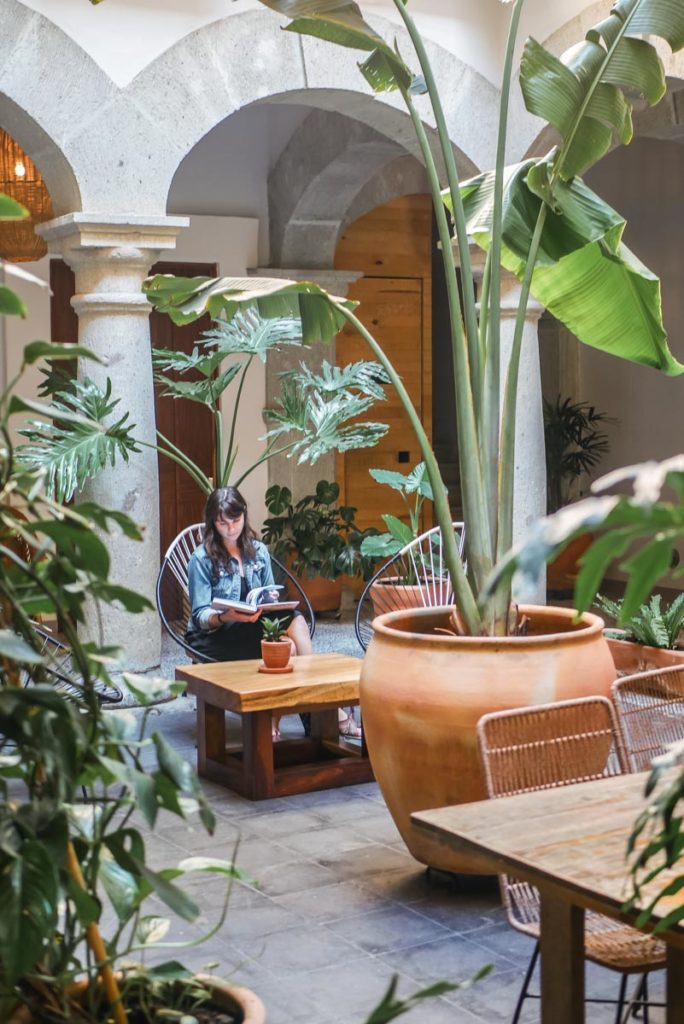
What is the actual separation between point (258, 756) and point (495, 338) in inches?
74.4

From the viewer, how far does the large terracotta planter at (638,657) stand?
6.77 metres

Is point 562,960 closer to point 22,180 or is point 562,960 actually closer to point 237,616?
point 237,616

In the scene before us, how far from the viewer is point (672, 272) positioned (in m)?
10.7

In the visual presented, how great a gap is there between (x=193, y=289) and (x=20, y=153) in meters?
3.55

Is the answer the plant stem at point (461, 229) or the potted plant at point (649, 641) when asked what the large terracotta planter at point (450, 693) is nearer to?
the plant stem at point (461, 229)

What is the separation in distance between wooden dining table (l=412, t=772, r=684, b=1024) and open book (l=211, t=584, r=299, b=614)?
124 inches

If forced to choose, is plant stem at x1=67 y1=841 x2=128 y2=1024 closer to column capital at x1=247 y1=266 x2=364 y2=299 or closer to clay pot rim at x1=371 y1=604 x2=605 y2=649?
clay pot rim at x1=371 y1=604 x2=605 y2=649

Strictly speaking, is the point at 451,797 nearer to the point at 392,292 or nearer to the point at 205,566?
the point at 205,566

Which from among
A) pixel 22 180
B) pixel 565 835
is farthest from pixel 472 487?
pixel 22 180

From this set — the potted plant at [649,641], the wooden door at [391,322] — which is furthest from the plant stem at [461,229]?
the wooden door at [391,322]

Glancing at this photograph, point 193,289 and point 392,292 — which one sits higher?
point 392,292

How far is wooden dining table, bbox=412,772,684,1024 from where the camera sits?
2287 mm

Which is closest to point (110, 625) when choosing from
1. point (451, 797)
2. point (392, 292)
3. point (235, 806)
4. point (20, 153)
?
point (235, 806)

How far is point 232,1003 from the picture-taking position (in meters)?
2.00
